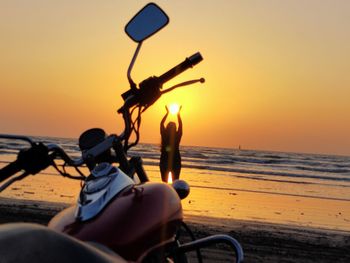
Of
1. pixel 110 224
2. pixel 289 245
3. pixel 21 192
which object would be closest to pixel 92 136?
pixel 110 224

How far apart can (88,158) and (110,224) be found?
0.61 metres

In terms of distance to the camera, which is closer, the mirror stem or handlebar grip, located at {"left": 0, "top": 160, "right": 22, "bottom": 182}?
handlebar grip, located at {"left": 0, "top": 160, "right": 22, "bottom": 182}

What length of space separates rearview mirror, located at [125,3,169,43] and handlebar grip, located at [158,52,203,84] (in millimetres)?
252

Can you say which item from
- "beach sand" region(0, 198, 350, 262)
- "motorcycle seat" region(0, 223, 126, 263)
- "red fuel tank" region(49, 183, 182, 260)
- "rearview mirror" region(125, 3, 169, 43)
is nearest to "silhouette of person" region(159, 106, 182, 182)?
"beach sand" region(0, 198, 350, 262)

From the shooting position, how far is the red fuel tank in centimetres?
155

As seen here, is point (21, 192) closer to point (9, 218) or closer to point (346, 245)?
point (9, 218)

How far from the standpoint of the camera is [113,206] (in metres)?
1.65

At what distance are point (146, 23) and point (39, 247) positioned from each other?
1.67 m

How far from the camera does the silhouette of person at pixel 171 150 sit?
7.82m

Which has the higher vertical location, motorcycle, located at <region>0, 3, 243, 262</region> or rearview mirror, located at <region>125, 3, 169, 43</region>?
rearview mirror, located at <region>125, 3, 169, 43</region>

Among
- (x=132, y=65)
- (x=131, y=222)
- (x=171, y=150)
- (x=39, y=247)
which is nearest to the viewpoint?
(x=39, y=247)

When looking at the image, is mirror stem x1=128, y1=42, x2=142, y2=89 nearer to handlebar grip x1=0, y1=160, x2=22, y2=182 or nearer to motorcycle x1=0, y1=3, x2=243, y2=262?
motorcycle x1=0, y1=3, x2=243, y2=262

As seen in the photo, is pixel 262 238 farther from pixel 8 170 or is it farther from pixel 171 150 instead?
pixel 8 170

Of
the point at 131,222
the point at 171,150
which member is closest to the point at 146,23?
the point at 131,222
